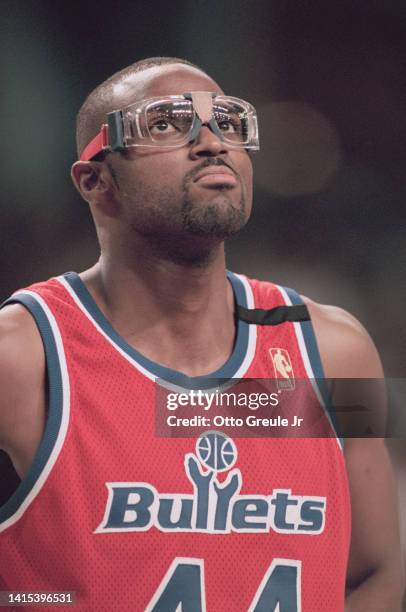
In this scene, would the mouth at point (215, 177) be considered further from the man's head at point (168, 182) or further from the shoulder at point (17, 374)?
the shoulder at point (17, 374)

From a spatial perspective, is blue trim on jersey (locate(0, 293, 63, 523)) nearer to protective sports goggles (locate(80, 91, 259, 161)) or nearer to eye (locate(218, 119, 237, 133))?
protective sports goggles (locate(80, 91, 259, 161))

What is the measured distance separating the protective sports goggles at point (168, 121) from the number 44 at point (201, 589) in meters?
0.99

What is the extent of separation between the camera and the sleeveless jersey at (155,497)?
1.97m

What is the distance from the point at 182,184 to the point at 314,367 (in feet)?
1.92

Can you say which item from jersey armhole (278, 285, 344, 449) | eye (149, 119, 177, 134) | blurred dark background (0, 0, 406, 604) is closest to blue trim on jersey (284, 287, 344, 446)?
jersey armhole (278, 285, 344, 449)

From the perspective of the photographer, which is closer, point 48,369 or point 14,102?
point 48,369

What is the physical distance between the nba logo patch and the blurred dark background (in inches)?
73.4

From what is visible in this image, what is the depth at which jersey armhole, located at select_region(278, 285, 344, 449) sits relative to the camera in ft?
7.59

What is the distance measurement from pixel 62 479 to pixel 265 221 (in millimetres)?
2743

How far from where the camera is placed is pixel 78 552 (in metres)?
1.97

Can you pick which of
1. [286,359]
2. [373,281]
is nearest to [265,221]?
[373,281]

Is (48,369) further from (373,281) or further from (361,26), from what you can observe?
(361,26)

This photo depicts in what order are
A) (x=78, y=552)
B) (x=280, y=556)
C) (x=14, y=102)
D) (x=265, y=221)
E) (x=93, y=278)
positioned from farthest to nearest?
1. (x=265, y=221)
2. (x=14, y=102)
3. (x=93, y=278)
4. (x=280, y=556)
5. (x=78, y=552)

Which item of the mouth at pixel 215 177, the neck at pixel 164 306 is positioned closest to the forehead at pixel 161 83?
the mouth at pixel 215 177
